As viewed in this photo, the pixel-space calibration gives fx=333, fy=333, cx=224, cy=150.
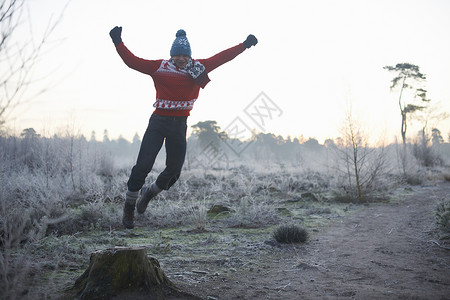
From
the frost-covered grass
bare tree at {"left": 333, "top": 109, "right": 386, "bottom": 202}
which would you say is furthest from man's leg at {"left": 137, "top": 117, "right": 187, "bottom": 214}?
bare tree at {"left": 333, "top": 109, "right": 386, "bottom": 202}

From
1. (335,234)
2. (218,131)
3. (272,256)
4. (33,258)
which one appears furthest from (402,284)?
(218,131)

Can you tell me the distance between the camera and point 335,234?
18.0 feet

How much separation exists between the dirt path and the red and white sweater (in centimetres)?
195

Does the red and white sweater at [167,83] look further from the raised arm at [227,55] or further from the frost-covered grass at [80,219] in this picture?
the frost-covered grass at [80,219]

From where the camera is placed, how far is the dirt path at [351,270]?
279 cm

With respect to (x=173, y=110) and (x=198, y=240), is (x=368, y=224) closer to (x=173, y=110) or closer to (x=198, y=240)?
(x=198, y=240)

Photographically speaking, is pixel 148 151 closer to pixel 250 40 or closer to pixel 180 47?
pixel 180 47

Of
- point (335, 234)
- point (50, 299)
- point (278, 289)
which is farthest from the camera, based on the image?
point (335, 234)

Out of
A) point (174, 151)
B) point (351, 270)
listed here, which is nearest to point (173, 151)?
point (174, 151)

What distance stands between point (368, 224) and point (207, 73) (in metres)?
4.36

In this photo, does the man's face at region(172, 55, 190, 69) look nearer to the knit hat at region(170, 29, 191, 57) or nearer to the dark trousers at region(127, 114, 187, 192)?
the knit hat at region(170, 29, 191, 57)

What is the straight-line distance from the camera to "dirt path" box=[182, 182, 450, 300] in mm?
2791

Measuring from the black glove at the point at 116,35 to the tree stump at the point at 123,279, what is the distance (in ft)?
8.03

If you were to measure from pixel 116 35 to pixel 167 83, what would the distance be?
0.78m
